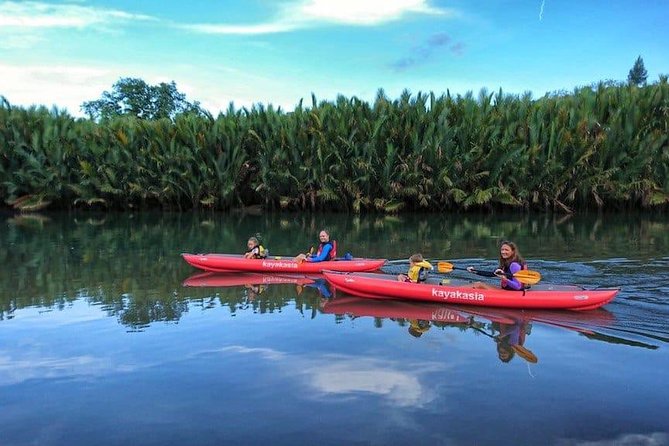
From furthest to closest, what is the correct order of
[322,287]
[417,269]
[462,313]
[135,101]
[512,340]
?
[135,101] → [322,287] → [417,269] → [462,313] → [512,340]

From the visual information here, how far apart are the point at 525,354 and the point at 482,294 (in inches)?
85.2

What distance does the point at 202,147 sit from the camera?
25.3 meters

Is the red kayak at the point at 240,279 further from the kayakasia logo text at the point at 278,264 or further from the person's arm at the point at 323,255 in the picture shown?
the person's arm at the point at 323,255

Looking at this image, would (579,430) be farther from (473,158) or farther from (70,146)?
(70,146)

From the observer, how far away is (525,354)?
6.43 m

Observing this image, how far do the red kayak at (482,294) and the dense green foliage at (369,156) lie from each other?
14.3 metres

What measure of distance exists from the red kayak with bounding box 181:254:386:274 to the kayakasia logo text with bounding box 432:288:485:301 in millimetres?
2577

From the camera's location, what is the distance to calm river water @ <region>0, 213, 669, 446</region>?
186 inches

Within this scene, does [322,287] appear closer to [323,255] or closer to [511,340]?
[323,255]

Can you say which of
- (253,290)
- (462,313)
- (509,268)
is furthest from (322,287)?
(509,268)

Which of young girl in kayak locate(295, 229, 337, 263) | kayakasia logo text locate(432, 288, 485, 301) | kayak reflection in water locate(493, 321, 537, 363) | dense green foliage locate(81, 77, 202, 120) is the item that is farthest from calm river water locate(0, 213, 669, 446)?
dense green foliage locate(81, 77, 202, 120)

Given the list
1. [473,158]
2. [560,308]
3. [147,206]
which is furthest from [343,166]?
[560,308]

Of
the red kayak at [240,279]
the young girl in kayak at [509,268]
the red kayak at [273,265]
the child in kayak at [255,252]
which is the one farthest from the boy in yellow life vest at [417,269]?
the child in kayak at [255,252]

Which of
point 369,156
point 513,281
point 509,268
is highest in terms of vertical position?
point 369,156
